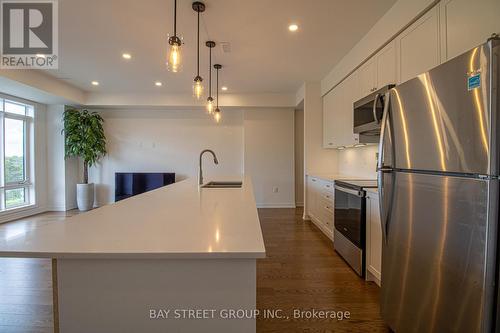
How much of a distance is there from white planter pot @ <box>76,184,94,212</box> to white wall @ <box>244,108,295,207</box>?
145 inches

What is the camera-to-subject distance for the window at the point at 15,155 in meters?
4.86

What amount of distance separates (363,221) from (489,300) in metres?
1.46

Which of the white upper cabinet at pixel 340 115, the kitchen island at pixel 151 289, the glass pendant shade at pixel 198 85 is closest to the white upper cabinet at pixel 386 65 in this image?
the white upper cabinet at pixel 340 115

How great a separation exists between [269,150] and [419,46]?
14.0 ft

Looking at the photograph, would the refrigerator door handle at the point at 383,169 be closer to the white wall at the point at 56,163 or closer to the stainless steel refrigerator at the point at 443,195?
the stainless steel refrigerator at the point at 443,195

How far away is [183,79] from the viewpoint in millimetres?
4801

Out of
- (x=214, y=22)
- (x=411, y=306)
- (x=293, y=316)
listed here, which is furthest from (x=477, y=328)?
(x=214, y=22)

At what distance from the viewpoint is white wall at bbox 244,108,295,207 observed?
6.21 metres

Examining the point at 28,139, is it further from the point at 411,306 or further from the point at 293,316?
the point at 411,306

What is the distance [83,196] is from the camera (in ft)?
19.1

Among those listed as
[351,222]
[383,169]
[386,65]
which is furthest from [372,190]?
[386,65]

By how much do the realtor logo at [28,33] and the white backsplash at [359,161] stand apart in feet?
13.2

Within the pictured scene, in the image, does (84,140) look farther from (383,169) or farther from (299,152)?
(383,169)

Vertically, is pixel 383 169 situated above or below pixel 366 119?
below
